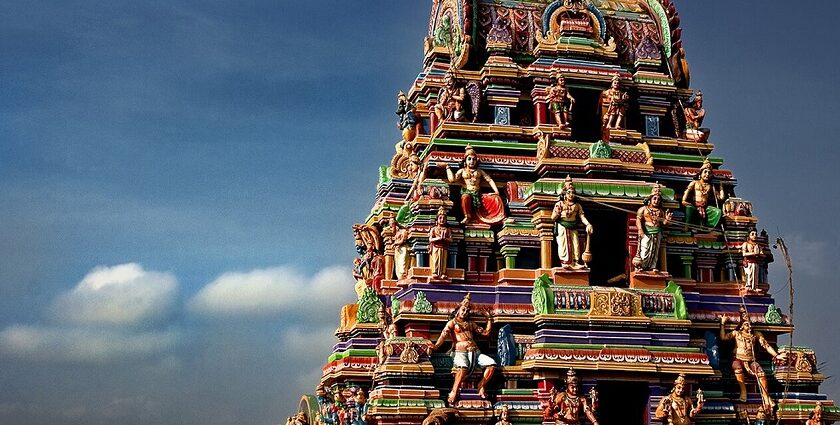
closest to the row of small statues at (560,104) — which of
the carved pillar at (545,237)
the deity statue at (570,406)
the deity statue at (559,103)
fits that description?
the deity statue at (559,103)

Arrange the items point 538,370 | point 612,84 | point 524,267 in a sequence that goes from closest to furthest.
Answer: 1. point 538,370
2. point 524,267
3. point 612,84

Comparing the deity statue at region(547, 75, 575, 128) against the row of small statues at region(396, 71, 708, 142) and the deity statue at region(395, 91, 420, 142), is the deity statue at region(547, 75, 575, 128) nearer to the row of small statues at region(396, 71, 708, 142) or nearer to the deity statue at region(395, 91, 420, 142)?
the row of small statues at region(396, 71, 708, 142)

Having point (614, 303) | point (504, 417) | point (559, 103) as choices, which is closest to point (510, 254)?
point (614, 303)

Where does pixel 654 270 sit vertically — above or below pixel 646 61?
below

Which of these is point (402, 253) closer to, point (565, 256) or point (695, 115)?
point (565, 256)

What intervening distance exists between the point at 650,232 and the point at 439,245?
5132 mm

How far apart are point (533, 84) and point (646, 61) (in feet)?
11.4

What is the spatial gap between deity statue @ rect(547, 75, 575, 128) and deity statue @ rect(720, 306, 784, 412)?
6.46 m

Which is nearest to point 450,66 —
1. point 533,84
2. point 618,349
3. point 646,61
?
A: point 533,84

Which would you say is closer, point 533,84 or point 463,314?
point 463,314

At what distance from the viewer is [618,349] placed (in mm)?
30062

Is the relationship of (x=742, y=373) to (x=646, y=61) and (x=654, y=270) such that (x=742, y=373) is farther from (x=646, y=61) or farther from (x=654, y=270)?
(x=646, y=61)

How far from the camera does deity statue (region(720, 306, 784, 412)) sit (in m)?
31.9

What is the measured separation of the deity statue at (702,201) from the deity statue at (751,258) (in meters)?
1.09
